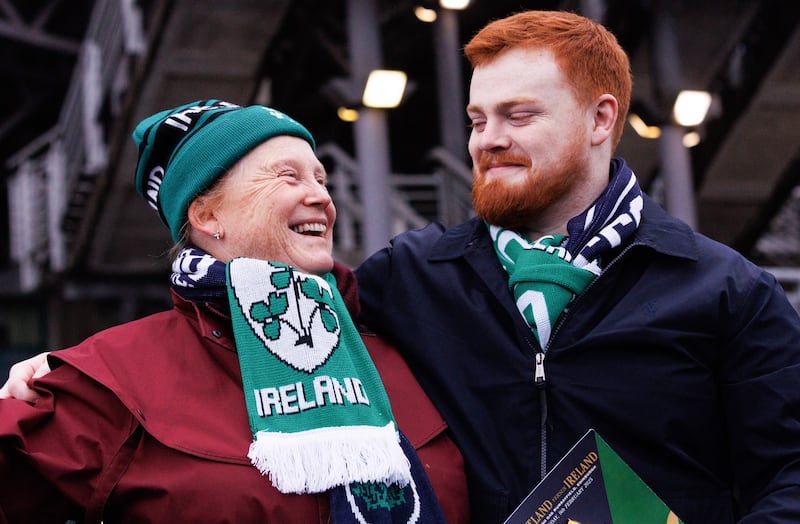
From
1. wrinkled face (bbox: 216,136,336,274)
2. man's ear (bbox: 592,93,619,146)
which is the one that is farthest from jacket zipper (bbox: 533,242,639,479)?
wrinkled face (bbox: 216,136,336,274)

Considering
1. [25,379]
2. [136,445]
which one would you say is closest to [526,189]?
[136,445]

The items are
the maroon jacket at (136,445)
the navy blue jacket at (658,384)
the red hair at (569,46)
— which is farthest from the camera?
the red hair at (569,46)

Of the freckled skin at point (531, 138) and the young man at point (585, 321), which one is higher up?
the freckled skin at point (531, 138)

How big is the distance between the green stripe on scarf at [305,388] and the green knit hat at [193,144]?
274 mm

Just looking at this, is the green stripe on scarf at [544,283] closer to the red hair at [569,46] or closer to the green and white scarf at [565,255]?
the green and white scarf at [565,255]

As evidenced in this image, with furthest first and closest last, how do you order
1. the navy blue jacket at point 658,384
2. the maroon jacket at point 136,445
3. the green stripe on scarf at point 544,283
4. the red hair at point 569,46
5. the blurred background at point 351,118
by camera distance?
1. the blurred background at point 351,118
2. the red hair at point 569,46
3. the green stripe on scarf at point 544,283
4. the navy blue jacket at point 658,384
5. the maroon jacket at point 136,445

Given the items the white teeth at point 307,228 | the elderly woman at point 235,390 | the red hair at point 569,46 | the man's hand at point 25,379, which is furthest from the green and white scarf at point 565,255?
the man's hand at point 25,379

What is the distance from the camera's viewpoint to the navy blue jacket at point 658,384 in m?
2.33

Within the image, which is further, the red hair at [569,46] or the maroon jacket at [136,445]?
the red hair at [569,46]

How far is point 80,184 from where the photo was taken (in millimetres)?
10211

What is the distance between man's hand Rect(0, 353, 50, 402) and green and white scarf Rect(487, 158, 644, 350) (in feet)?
3.77

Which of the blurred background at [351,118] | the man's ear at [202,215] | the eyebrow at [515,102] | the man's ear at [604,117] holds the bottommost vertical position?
the blurred background at [351,118]

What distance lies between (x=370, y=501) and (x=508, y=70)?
3.70 ft

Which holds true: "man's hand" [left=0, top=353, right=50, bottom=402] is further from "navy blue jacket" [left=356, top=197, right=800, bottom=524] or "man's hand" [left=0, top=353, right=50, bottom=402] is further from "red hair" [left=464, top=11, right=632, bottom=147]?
"red hair" [left=464, top=11, right=632, bottom=147]
